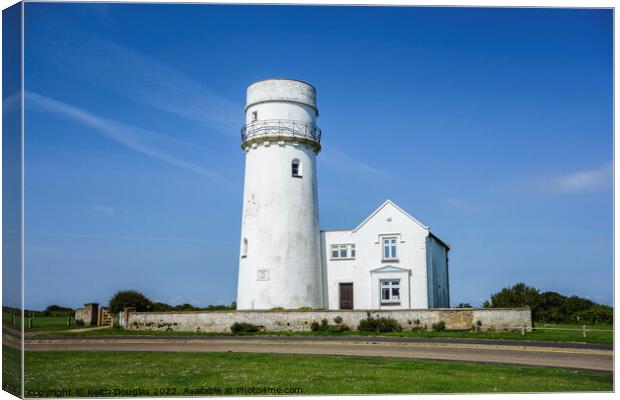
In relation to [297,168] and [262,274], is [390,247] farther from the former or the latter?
[262,274]

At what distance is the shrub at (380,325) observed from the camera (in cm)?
2572

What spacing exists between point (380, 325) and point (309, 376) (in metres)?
11.2

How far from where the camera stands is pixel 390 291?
3136cm

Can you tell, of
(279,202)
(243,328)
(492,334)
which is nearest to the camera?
(492,334)

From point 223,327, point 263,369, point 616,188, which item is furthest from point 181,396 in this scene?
point 223,327

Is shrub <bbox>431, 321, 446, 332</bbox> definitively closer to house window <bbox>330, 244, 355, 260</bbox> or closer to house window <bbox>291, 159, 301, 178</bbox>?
house window <bbox>330, 244, 355, 260</bbox>

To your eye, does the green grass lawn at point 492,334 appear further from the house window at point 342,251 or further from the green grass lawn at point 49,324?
the house window at point 342,251

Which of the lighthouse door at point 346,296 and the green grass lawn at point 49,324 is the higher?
the lighthouse door at point 346,296

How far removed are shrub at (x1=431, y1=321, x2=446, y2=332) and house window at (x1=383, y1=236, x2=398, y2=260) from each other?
6.03 meters

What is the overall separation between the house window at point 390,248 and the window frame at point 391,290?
1.09 meters

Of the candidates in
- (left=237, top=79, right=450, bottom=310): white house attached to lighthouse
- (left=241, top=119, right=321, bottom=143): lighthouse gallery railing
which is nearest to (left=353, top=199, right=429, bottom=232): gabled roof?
(left=237, top=79, right=450, bottom=310): white house attached to lighthouse

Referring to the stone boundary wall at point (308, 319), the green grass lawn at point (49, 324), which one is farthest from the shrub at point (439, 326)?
the green grass lawn at point (49, 324)

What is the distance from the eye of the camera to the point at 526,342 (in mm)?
20703

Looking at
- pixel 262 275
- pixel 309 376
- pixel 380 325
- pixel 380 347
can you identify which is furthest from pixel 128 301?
pixel 309 376
